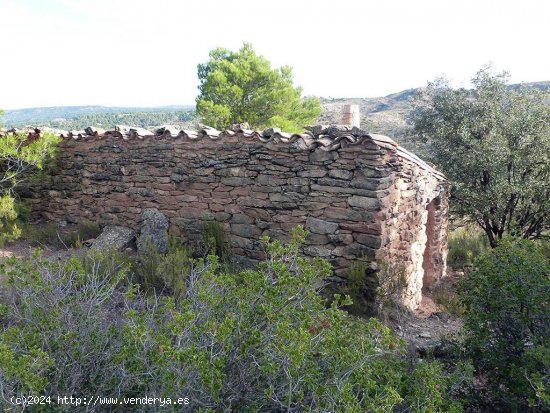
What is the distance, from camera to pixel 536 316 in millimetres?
2750

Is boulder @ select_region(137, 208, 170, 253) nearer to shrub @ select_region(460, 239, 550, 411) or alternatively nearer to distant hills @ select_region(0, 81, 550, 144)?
shrub @ select_region(460, 239, 550, 411)

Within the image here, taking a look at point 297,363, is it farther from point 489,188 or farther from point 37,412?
point 489,188

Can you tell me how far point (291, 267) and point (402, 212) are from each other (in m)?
2.92

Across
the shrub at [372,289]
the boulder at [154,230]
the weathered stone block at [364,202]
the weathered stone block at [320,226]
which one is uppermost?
the weathered stone block at [364,202]

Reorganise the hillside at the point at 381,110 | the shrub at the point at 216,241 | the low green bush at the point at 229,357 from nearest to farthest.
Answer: the low green bush at the point at 229,357 < the shrub at the point at 216,241 < the hillside at the point at 381,110

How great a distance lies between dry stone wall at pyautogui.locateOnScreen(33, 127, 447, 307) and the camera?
471cm

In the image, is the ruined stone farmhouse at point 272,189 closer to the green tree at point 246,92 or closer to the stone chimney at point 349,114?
the stone chimney at point 349,114

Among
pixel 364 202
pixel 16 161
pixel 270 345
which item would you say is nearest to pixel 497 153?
pixel 364 202

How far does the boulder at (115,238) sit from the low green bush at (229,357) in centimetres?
337

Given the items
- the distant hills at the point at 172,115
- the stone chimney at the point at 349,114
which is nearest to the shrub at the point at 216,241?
the stone chimney at the point at 349,114

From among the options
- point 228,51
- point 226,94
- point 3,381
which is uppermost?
point 228,51

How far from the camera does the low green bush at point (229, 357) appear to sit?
197 centimetres

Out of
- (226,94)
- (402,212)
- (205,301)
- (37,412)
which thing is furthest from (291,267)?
(226,94)

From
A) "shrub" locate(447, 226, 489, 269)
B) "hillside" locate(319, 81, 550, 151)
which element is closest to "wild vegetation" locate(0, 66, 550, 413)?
"shrub" locate(447, 226, 489, 269)
